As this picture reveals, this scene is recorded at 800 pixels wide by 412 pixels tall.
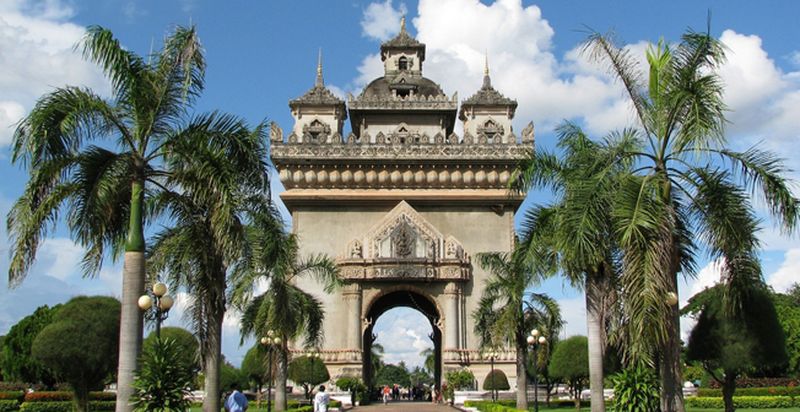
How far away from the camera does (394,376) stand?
142 meters

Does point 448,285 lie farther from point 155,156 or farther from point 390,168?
point 155,156

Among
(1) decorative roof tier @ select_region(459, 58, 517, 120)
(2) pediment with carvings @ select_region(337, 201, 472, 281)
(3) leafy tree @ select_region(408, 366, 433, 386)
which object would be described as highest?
(1) decorative roof tier @ select_region(459, 58, 517, 120)

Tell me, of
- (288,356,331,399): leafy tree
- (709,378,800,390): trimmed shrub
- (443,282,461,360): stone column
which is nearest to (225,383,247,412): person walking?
(288,356,331,399): leafy tree

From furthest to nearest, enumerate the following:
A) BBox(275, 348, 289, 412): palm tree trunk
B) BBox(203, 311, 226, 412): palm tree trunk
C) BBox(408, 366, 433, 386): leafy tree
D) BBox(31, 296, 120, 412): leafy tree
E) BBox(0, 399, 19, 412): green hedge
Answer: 1. BBox(408, 366, 433, 386): leafy tree
2. BBox(0, 399, 19, 412): green hedge
3. BBox(275, 348, 289, 412): palm tree trunk
4. BBox(31, 296, 120, 412): leafy tree
5. BBox(203, 311, 226, 412): palm tree trunk

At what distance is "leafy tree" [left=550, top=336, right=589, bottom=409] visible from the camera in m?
34.2

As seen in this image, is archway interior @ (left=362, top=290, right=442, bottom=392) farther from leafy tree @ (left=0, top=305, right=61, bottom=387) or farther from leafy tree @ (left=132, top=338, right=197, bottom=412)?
leafy tree @ (left=132, top=338, right=197, bottom=412)

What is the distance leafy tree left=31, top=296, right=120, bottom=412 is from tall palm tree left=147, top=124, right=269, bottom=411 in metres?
9.28

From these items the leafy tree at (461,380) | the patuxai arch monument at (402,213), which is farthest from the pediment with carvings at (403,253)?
the leafy tree at (461,380)

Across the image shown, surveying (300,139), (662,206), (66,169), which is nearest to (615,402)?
(662,206)

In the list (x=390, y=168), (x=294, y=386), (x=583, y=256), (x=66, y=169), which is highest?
(x=390, y=168)

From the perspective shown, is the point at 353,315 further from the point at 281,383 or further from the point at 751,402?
the point at 751,402

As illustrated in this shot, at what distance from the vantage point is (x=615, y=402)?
47.9 ft

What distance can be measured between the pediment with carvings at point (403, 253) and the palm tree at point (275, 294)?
963 cm

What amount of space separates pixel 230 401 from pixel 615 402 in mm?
6455
